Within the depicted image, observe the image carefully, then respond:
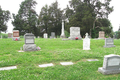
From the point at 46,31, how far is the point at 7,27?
14559mm

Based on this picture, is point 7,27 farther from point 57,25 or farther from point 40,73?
point 40,73

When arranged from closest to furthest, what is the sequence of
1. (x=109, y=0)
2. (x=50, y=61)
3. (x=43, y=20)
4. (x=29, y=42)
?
(x=50, y=61)
(x=29, y=42)
(x=109, y=0)
(x=43, y=20)

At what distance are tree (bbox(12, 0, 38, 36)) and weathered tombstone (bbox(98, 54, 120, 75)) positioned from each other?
33.2 m

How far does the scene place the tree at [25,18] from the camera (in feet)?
115

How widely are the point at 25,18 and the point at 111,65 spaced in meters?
37.3

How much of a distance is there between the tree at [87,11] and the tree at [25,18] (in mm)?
14761

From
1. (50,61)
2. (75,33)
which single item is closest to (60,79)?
(50,61)

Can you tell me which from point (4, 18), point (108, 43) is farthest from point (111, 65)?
point (4, 18)

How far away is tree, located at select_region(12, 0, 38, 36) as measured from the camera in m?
35.2

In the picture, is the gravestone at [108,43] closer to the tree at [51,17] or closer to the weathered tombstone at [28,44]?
the weathered tombstone at [28,44]

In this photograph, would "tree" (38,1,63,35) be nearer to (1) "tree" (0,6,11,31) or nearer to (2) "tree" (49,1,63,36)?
(2) "tree" (49,1,63,36)

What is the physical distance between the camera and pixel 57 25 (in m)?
39.8

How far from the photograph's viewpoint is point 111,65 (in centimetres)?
454

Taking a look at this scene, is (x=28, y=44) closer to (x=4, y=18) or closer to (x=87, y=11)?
(x=87, y=11)
